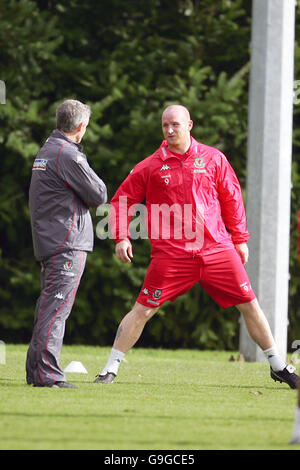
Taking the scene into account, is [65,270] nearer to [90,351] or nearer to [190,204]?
[190,204]

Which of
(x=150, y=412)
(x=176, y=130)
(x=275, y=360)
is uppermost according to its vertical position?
(x=176, y=130)

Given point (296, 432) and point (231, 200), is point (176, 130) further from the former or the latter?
point (296, 432)

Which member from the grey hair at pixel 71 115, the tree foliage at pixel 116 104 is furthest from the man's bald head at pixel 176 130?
the tree foliage at pixel 116 104

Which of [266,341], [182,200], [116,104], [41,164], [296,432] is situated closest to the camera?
[296,432]

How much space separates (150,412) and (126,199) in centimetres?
209

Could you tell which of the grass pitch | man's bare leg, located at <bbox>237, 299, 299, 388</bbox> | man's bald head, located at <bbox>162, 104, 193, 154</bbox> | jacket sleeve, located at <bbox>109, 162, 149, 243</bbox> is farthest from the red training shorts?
man's bald head, located at <bbox>162, 104, 193, 154</bbox>

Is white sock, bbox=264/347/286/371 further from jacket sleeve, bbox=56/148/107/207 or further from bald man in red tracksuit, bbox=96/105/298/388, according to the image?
jacket sleeve, bbox=56/148/107/207

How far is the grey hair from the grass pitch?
6.14 feet

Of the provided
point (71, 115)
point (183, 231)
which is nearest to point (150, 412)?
point (183, 231)

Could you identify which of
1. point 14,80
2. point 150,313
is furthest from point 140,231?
point 150,313

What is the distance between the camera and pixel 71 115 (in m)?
6.69
